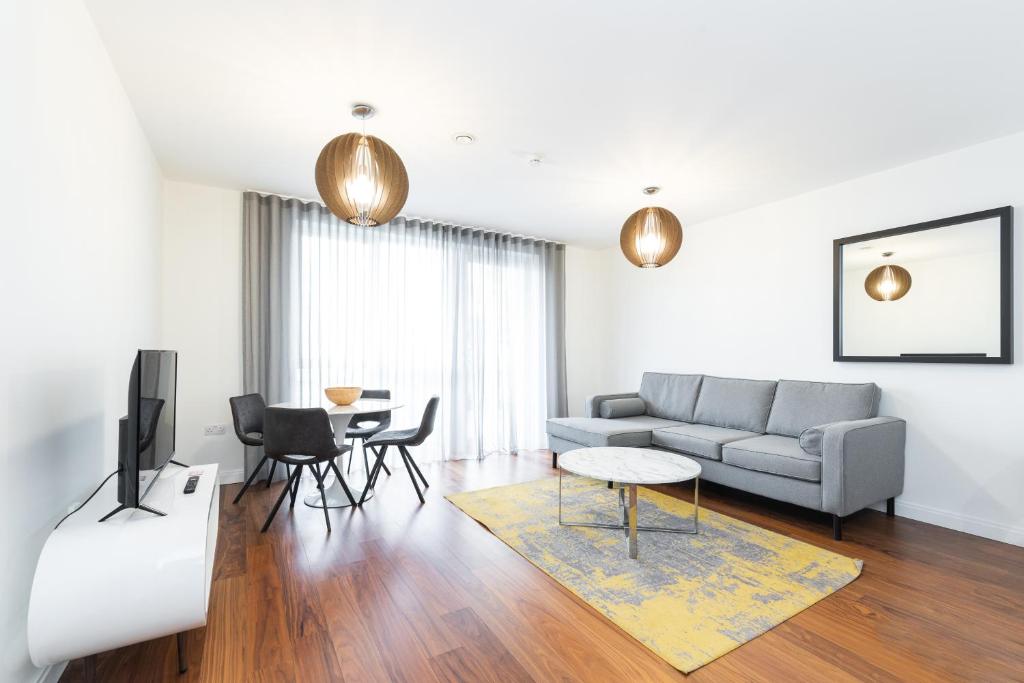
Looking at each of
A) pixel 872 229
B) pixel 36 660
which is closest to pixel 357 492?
pixel 36 660

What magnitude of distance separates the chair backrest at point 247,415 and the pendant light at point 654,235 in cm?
301

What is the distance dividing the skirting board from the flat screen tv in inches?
179

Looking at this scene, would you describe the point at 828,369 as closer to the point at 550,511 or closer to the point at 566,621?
the point at 550,511

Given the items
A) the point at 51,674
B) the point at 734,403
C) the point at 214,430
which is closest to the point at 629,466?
the point at 734,403

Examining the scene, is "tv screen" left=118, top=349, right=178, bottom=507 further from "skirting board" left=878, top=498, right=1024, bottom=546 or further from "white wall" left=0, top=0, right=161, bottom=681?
"skirting board" left=878, top=498, right=1024, bottom=546

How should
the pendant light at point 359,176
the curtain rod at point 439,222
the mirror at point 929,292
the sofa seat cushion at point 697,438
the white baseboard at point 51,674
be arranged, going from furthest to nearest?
1. the curtain rod at point 439,222
2. the sofa seat cushion at point 697,438
3. the mirror at point 929,292
4. the pendant light at point 359,176
5. the white baseboard at point 51,674

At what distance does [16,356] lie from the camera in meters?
1.47

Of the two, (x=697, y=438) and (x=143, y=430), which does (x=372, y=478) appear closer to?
(x=143, y=430)

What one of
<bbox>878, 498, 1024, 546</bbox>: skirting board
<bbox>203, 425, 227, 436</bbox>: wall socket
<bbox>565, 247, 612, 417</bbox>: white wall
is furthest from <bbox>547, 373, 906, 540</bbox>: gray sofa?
<bbox>203, 425, 227, 436</bbox>: wall socket

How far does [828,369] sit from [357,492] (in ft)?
13.2

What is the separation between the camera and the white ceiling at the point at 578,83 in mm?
1987

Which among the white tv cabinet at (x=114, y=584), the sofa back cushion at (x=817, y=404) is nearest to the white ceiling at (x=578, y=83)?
the sofa back cushion at (x=817, y=404)

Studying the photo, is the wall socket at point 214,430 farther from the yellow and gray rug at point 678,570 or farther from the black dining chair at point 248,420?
the yellow and gray rug at point 678,570

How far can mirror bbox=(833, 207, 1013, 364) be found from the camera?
3.06 metres
